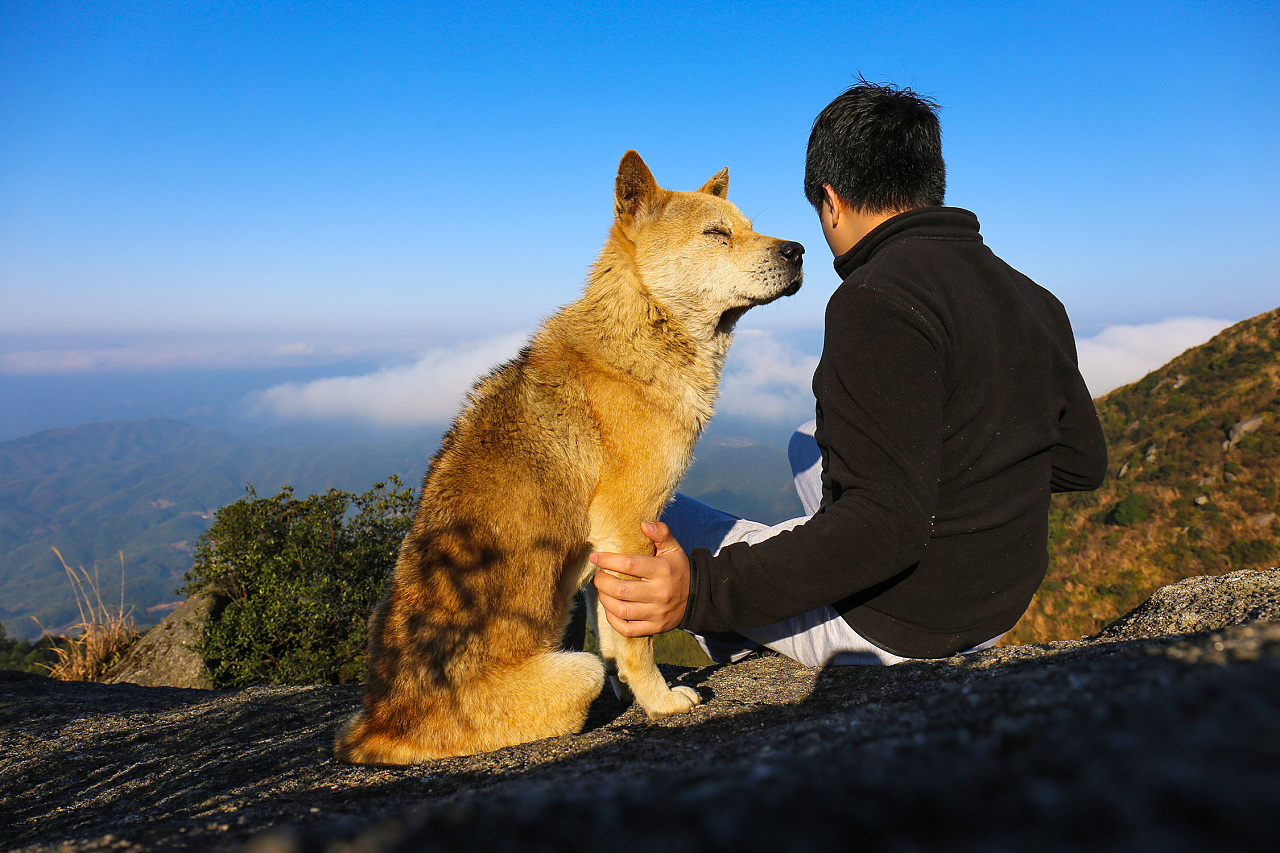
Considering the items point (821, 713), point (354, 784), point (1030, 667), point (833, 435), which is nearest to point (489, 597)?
point (354, 784)

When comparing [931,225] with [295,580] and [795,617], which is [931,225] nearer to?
[795,617]

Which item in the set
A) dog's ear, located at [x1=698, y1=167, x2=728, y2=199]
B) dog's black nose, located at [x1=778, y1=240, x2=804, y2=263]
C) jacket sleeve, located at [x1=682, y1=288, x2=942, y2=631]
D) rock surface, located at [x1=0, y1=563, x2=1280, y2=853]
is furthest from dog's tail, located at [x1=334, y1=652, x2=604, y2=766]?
dog's ear, located at [x1=698, y1=167, x2=728, y2=199]

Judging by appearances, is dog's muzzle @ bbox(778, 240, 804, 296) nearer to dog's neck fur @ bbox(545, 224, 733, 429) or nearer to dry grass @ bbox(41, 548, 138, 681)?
dog's neck fur @ bbox(545, 224, 733, 429)

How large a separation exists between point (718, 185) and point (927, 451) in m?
3.35

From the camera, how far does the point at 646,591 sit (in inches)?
119

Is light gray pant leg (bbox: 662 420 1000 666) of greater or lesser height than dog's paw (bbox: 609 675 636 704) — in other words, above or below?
above

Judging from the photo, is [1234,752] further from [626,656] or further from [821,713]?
[626,656]

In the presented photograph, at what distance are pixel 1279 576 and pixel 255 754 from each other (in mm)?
6195

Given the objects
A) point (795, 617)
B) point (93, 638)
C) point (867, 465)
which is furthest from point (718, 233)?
point (93, 638)

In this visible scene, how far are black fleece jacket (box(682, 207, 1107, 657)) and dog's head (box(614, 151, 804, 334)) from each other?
83cm

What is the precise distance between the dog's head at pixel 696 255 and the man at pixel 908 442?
552 mm

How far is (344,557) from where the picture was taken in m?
7.90

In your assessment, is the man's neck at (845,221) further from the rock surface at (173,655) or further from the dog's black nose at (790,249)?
the rock surface at (173,655)

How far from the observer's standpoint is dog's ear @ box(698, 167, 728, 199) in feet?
16.1
